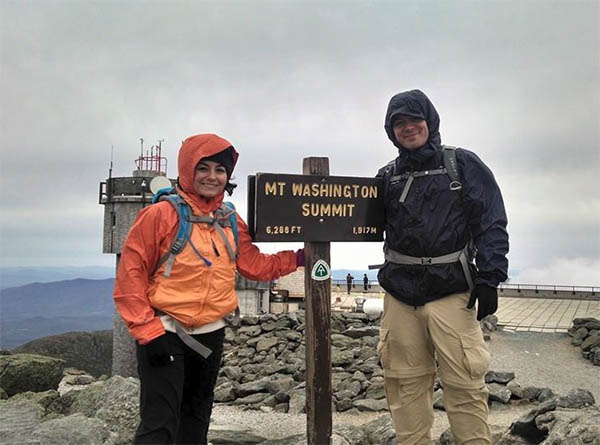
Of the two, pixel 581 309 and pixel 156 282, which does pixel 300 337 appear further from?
pixel 581 309

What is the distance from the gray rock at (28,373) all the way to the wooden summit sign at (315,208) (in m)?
6.29

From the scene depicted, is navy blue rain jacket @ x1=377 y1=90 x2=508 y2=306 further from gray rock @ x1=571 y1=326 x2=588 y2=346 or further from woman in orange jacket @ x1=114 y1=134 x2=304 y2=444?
gray rock @ x1=571 y1=326 x2=588 y2=346

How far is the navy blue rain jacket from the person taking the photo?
11.1 ft

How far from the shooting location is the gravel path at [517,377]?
6535mm

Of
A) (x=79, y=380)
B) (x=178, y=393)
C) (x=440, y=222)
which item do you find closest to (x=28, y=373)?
(x=79, y=380)

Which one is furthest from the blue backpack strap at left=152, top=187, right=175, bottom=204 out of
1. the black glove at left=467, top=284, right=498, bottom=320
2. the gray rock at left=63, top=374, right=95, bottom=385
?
the gray rock at left=63, top=374, right=95, bottom=385

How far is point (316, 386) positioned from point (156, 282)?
69.2 inches

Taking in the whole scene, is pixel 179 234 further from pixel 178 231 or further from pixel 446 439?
pixel 446 439

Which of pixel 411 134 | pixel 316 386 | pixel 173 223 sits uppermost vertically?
pixel 411 134

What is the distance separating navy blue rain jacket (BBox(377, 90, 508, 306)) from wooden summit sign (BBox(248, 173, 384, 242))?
0.66m

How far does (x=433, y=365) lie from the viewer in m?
3.67

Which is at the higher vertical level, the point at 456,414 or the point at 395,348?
the point at 395,348

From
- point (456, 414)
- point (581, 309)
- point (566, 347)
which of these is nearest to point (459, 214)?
point (456, 414)

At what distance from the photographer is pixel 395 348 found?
12.0ft
